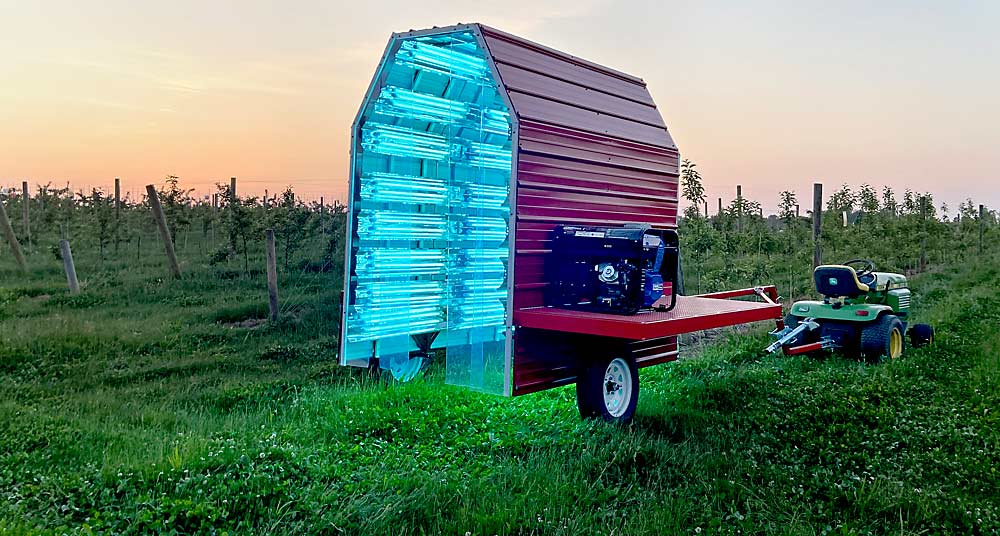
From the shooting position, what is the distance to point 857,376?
346 inches

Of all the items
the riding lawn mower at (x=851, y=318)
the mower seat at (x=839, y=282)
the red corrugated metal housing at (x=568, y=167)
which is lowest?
the riding lawn mower at (x=851, y=318)

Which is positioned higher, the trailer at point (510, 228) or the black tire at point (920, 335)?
the trailer at point (510, 228)

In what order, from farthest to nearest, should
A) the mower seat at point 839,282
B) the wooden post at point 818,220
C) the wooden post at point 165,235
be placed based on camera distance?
the wooden post at point 818,220 < the wooden post at point 165,235 < the mower seat at point 839,282

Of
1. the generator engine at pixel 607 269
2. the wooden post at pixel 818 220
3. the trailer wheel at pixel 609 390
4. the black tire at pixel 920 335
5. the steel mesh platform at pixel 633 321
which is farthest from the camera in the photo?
the wooden post at pixel 818 220

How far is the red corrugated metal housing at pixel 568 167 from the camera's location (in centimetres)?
632

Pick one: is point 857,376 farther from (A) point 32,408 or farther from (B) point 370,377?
(A) point 32,408

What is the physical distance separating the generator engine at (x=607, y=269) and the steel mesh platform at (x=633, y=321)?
0.14 metres

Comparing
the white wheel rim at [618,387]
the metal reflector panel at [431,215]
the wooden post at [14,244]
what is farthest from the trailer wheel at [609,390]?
the wooden post at [14,244]

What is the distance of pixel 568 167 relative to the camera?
6.87 metres

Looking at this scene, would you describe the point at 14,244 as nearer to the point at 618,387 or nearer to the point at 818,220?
the point at 618,387

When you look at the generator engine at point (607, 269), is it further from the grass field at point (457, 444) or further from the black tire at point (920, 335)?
the black tire at point (920, 335)

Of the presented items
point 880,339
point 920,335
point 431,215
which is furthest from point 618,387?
point 920,335

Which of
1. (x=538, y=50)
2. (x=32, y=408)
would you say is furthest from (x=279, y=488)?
(x=538, y=50)

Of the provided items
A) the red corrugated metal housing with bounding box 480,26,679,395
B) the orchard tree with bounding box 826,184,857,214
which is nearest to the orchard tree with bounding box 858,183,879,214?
the orchard tree with bounding box 826,184,857,214
